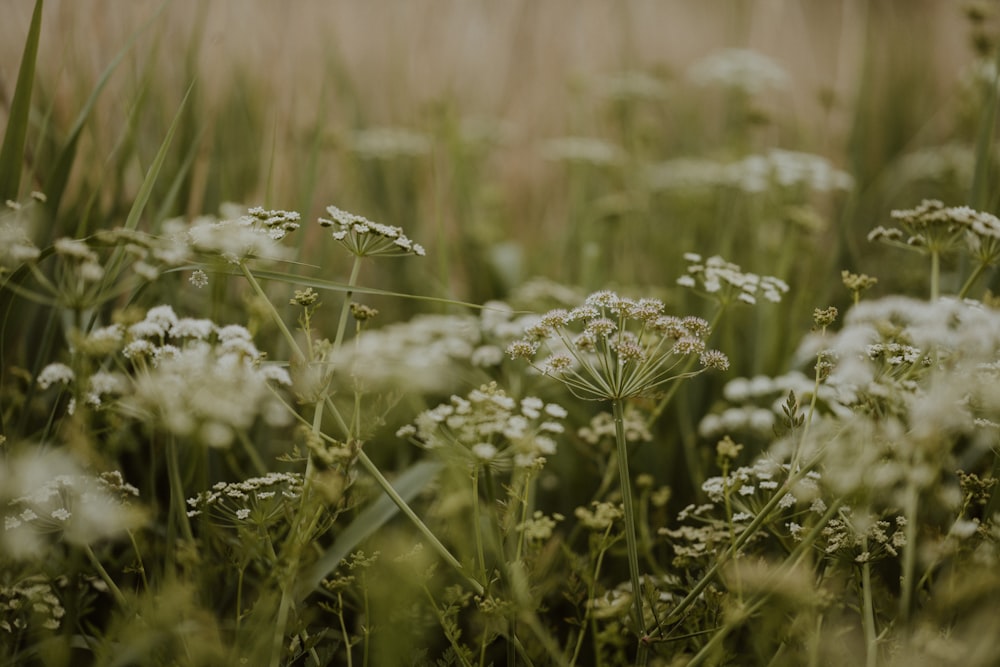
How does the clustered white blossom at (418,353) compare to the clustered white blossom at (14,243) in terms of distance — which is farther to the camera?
the clustered white blossom at (418,353)

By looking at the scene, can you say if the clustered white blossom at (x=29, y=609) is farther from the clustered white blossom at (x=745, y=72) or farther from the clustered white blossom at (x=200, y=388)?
the clustered white blossom at (x=745, y=72)

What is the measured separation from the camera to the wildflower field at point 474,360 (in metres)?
1.22

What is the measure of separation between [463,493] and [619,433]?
1.04 feet

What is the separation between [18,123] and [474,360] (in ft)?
3.89

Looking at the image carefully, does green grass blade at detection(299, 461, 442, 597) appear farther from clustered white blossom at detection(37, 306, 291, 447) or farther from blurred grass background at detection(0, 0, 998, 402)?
blurred grass background at detection(0, 0, 998, 402)

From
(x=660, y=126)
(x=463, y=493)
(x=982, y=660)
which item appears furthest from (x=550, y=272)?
(x=982, y=660)

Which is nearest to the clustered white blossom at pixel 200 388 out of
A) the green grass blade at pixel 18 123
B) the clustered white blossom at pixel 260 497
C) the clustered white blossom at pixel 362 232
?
the clustered white blossom at pixel 260 497

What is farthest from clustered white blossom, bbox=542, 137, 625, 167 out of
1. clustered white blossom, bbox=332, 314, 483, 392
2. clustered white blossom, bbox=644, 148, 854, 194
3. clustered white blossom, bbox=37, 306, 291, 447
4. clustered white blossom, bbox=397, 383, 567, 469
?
clustered white blossom, bbox=37, 306, 291, 447

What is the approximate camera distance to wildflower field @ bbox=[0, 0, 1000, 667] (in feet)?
3.99

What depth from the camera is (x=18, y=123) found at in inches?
68.4

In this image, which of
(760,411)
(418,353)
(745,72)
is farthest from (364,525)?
(745,72)

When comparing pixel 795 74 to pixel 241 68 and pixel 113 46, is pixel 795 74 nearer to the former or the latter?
pixel 241 68

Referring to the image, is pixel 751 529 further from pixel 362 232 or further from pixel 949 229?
pixel 362 232

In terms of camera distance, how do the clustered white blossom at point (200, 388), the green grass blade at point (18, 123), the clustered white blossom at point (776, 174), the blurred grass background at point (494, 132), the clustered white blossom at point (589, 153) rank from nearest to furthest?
1. the clustered white blossom at point (200, 388)
2. the green grass blade at point (18, 123)
3. the blurred grass background at point (494, 132)
4. the clustered white blossom at point (776, 174)
5. the clustered white blossom at point (589, 153)
